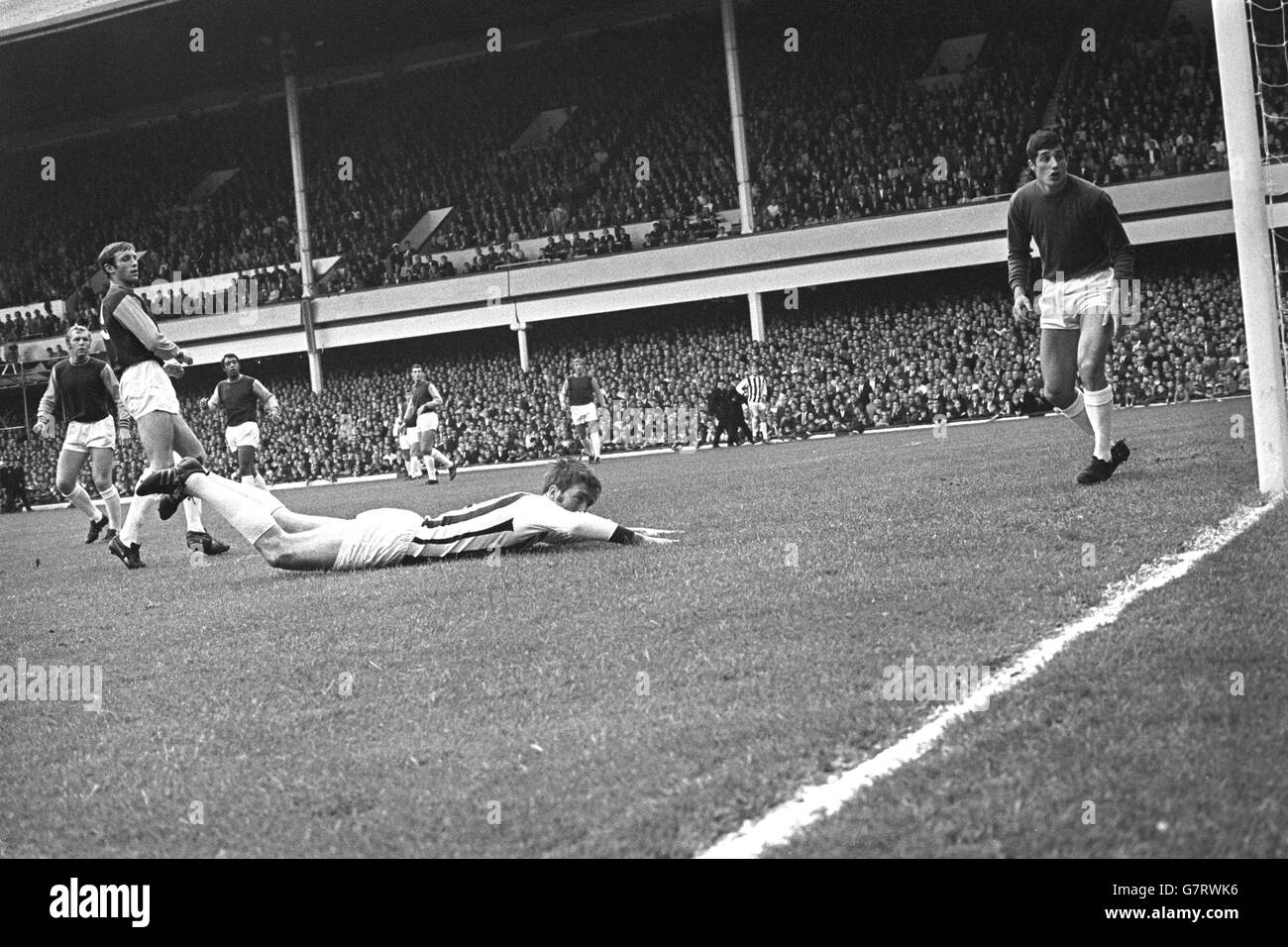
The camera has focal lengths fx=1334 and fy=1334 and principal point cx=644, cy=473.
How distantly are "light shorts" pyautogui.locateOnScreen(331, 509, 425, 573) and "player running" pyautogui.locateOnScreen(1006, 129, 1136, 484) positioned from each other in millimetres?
4247

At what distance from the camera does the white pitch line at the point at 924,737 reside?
122 inches

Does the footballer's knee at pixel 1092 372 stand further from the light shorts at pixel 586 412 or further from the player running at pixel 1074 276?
the light shorts at pixel 586 412

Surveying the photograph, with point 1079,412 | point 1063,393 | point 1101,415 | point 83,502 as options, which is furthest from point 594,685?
point 83,502

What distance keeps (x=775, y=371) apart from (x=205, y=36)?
66.0ft

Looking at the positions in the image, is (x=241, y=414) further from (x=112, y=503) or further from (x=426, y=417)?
(x=426, y=417)

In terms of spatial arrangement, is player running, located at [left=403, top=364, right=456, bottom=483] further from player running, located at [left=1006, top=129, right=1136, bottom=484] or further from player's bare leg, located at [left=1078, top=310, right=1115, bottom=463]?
player's bare leg, located at [left=1078, top=310, right=1115, bottom=463]

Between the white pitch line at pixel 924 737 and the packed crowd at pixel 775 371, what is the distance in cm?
1988

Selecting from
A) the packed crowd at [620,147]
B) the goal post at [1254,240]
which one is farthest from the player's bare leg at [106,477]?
the packed crowd at [620,147]

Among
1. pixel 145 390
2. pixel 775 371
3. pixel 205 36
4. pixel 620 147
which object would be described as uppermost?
pixel 205 36

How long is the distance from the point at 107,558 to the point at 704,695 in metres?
9.42

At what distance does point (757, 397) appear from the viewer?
1148 inches

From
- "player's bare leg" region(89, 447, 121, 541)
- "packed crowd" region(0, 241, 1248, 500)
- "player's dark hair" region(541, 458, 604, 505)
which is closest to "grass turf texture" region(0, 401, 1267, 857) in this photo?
"player's dark hair" region(541, 458, 604, 505)
